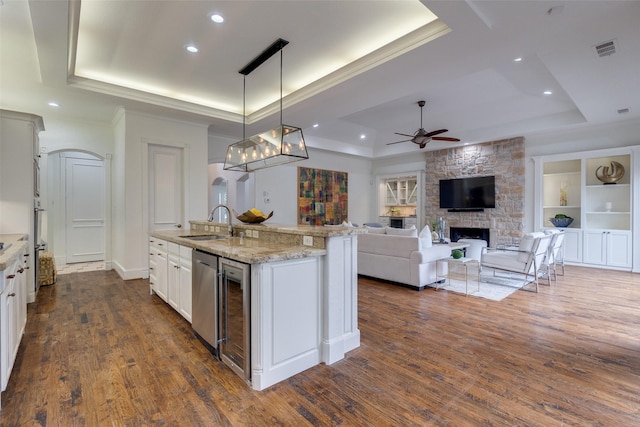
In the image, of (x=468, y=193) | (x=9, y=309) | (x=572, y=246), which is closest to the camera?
(x=9, y=309)

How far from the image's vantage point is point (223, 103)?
222 inches

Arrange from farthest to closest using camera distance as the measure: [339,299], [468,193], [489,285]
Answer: [468,193], [489,285], [339,299]

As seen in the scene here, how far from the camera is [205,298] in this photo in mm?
2656

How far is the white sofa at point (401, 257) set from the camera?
4574 mm

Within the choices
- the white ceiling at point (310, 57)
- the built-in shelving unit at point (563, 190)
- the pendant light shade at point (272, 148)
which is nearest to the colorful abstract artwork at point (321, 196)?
the white ceiling at point (310, 57)

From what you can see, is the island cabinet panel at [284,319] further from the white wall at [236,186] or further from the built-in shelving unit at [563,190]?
the built-in shelving unit at [563,190]

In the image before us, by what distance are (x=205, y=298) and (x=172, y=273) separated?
1.05m

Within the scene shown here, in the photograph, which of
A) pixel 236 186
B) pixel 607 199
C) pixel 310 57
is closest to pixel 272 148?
pixel 310 57

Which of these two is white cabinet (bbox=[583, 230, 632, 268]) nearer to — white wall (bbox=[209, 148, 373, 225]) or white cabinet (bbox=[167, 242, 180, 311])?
white wall (bbox=[209, 148, 373, 225])

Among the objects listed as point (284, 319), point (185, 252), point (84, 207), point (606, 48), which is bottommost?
point (284, 319)

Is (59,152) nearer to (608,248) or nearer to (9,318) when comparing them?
(9,318)

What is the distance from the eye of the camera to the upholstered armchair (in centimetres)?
452

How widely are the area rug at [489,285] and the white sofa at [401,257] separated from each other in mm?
287

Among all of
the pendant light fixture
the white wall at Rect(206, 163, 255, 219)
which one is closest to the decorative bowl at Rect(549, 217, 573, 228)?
the pendant light fixture
